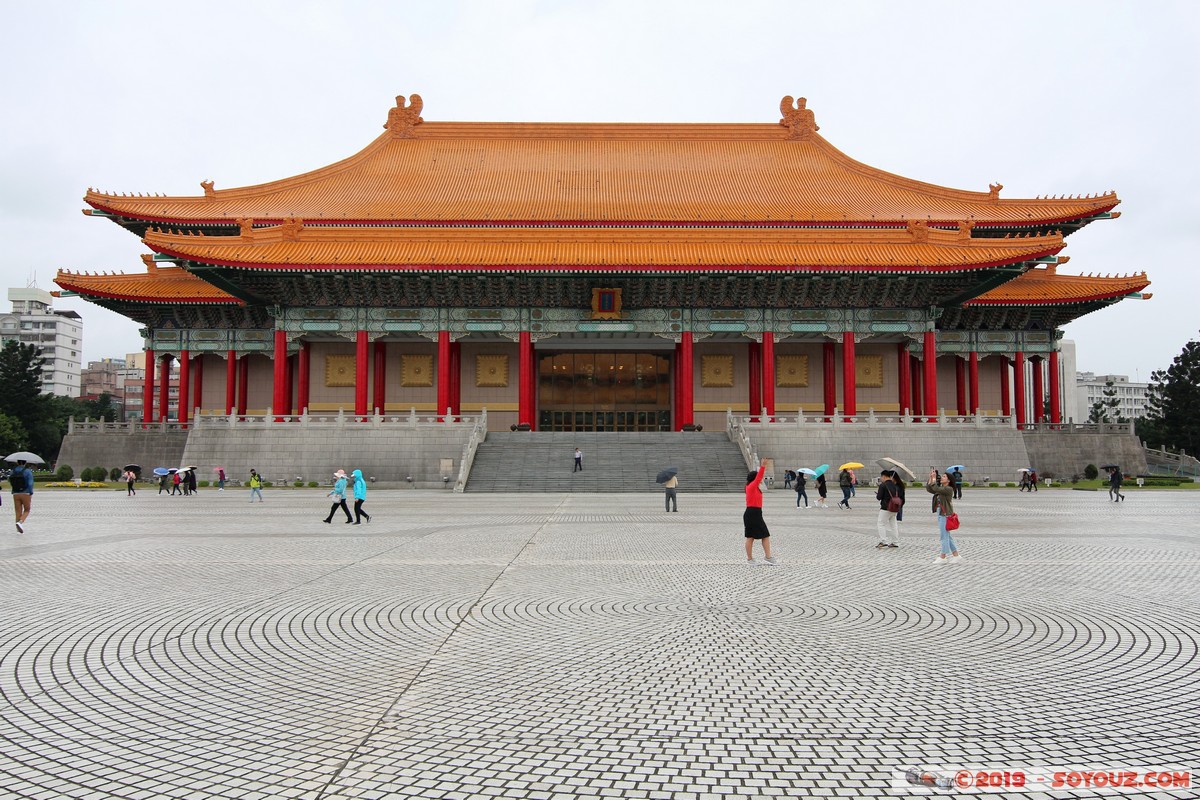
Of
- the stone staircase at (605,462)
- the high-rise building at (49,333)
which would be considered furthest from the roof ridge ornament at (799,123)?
the high-rise building at (49,333)

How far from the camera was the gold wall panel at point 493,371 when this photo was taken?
1594 inches

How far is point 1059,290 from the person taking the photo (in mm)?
38000

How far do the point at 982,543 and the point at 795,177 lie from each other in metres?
34.2

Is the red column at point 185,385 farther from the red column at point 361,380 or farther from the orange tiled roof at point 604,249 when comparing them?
the red column at point 361,380

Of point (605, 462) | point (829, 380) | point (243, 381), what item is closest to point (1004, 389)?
point (829, 380)

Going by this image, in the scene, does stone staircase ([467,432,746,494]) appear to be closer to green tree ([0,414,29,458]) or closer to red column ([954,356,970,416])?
red column ([954,356,970,416])

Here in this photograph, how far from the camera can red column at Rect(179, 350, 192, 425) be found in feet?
129

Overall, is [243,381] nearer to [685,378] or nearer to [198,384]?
[198,384]

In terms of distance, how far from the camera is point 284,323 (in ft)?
121

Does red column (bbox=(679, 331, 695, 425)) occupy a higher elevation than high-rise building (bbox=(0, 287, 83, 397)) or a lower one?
lower

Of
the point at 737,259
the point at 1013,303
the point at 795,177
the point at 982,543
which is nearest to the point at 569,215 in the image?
the point at 737,259

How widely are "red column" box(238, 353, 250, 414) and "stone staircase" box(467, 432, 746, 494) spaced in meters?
16.2

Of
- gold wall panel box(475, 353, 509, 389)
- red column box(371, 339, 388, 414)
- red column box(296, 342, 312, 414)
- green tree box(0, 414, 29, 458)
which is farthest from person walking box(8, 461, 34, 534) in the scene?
green tree box(0, 414, 29, 458)

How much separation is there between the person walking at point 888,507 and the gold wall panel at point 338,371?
1290 inches
